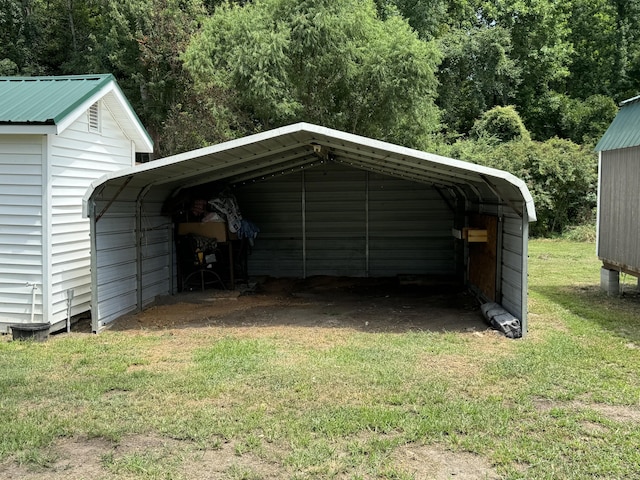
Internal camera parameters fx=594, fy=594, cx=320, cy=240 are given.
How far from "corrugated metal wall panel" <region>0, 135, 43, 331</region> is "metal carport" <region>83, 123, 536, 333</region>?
25.1 inches

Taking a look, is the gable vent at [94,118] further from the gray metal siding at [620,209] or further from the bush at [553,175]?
the bush at [553,175]

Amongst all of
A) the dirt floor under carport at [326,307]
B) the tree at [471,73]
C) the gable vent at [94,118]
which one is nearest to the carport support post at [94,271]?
the dirt floor under carport at [326,307]

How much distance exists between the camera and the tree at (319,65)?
15.6m

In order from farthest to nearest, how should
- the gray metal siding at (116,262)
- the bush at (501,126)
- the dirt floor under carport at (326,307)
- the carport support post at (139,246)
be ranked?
the bush at (501,126) → the carport support post at (139,246) → the dirt floor under carport at (326,307) → the gray metal siding at (116,262)

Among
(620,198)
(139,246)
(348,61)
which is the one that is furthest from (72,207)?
(348,61)

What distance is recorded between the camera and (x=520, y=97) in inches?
1097

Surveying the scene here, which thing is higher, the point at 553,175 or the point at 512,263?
the point at 553,175

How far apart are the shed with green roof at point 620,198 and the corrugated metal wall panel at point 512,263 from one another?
2428 millimetres

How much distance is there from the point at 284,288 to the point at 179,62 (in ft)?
44.0

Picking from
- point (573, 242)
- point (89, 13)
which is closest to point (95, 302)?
point (573, 242)

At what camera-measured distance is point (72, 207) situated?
7.53 meters

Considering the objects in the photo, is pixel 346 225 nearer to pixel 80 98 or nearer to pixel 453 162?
pixel 453 162

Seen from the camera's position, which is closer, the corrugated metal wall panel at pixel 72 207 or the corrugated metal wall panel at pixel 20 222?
the corrugated metal wall panel at pixel 20 222

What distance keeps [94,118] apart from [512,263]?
19.3 ft
